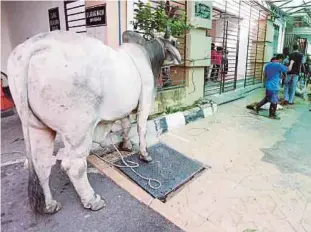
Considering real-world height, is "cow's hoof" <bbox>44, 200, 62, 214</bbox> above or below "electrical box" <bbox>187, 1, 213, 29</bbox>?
below

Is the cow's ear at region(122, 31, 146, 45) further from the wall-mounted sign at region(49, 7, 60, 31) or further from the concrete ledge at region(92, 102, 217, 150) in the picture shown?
the wall-mounted sign at region(49, 7, 60, 31)

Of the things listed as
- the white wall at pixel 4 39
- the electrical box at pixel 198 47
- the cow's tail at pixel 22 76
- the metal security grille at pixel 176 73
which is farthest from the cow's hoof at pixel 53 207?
the white wall at pixel 4 39

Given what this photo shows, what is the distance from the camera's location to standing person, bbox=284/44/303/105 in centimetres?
687

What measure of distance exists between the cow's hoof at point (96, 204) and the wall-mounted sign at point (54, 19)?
157 inches

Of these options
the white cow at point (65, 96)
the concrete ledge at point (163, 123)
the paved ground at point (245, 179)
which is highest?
the white cow at point (65, 96)

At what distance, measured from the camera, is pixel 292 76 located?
7016mm

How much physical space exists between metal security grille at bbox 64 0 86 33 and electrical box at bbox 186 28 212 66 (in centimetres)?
207

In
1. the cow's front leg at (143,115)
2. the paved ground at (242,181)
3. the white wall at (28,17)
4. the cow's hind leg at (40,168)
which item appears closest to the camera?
the cow's hind leg at (40,168)

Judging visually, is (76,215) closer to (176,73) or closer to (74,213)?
(74,213)

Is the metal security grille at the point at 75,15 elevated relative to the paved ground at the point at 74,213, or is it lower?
elevated

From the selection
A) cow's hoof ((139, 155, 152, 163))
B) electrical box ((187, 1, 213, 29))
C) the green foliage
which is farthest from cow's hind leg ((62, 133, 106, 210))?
electrical box ((187, 1, 213, 29))

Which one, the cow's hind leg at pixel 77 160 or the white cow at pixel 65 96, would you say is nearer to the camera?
the white cow at pixel 65 96

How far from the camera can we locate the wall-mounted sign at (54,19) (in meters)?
4.86

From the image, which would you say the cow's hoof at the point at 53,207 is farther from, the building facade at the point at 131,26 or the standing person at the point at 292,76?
the standing person at the point at 292,76
